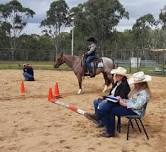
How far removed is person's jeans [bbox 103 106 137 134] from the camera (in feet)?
28.0

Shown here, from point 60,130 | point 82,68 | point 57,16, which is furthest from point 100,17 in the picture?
point 60,130

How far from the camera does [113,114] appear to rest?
8555 millimetres

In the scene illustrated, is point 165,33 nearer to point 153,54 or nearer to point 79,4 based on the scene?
point 79,4

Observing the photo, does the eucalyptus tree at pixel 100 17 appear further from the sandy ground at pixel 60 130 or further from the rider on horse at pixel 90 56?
→ the sandy ground at pixel 60 130

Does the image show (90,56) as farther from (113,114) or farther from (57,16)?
(57,16)

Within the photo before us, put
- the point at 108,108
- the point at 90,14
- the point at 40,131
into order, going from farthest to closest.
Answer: the point at 90,14, the point at 40,131, the point at 108,108

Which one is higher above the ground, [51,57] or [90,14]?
[90,14]

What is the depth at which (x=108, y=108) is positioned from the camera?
851 cm

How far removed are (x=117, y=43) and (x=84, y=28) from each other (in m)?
10.4

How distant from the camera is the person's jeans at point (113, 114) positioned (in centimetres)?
852

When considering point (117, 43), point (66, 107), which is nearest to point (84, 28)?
point (117, 43)

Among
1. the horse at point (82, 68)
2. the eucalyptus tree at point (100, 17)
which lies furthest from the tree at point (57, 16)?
the horse at point (82, 68)

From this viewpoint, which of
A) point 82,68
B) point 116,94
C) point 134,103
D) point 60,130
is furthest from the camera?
point 82,68

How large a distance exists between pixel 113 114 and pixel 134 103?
0.44 metres
